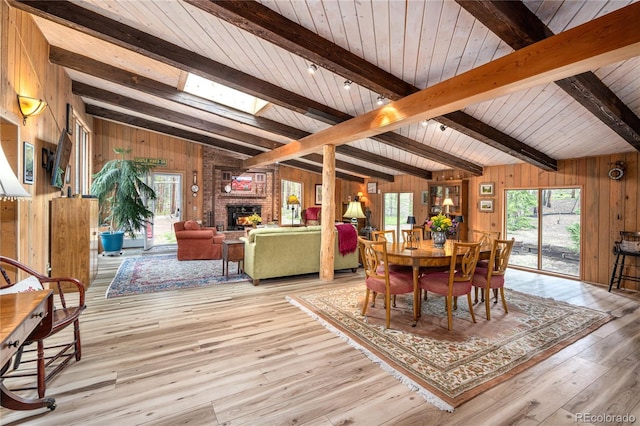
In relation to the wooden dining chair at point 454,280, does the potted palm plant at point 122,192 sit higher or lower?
higher

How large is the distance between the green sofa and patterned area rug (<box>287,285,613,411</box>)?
894 mm

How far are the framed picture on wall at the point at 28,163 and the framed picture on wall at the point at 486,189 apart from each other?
775 cm

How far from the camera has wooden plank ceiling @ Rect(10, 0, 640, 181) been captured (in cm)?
249

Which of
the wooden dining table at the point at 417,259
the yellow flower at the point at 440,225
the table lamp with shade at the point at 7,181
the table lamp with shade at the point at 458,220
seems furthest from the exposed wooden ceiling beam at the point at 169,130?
the table lamp with shade at the point at 7,181

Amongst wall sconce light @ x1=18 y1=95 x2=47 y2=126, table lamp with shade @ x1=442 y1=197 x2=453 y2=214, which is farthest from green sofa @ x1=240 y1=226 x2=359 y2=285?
table lamp with shade @ x1=442 y1=197 x2=453 y2=214

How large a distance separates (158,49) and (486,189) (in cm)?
665

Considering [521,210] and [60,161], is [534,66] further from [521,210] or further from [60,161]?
[60,161]

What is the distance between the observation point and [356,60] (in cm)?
324

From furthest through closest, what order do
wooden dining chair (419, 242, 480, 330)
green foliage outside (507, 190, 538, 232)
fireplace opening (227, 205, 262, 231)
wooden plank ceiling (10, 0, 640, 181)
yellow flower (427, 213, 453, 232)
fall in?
fireplace opening (227, 205, 262, 231) < green foliage outside (507, 190, 538, 232) < yellow flower (427, 213, 453, 232) < wooden dining chair (419, 242, 480, 330) < wooden plank ceiling (10, 0, 640, 181)

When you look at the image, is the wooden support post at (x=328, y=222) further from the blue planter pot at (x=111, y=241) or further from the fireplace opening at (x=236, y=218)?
the blue planter pot at (x=111, y=241)

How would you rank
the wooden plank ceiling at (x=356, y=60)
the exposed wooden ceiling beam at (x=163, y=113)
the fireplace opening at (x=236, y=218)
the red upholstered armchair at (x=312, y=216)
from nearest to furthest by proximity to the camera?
the wooden plank ceiling at (x=356, y=60)
the exposed wooden ceiling beam at (x=163, y=113)
the fireplace opening at (x=236, y=218)
the red upholstered armchair at (x=312, y=216)

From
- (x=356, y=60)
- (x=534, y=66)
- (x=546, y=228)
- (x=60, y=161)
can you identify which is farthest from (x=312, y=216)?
(x=534, y=66)

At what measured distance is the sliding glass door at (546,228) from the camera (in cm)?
563

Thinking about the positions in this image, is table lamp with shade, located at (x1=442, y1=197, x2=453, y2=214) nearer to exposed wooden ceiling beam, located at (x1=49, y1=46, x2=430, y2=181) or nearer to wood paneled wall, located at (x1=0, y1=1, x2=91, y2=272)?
exposed wooden ceiling beam, located at (x1=49, y1=46, x2=430, y2=181)
